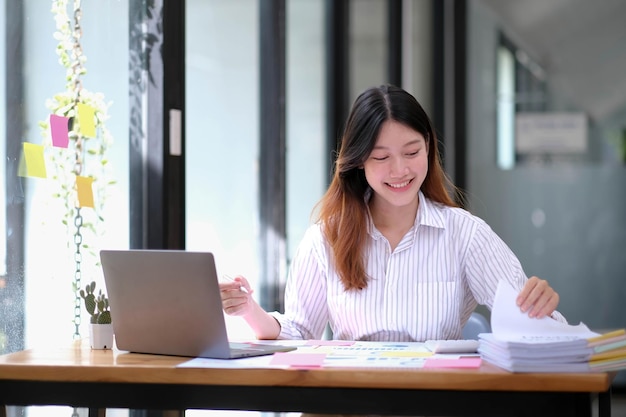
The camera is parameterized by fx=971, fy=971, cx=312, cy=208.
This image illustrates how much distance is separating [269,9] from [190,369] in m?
2.54

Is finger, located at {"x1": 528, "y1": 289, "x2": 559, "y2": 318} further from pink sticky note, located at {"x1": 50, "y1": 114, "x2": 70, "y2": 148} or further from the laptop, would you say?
pink sticky note, located at {"x1": 50, "y1": 114, "x2": 70, "y2": 148}

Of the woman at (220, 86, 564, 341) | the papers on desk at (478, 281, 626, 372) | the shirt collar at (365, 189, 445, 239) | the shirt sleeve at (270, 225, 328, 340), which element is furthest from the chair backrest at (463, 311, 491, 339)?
the papers on desk at (478, 281, 626, 372)

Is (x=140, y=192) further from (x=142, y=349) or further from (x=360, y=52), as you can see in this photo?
(x=360, y=52)

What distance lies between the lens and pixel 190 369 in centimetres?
188

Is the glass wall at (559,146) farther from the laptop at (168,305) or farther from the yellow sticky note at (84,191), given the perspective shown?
the laptop at (168,305)

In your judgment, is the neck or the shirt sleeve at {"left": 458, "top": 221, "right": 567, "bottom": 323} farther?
the neck

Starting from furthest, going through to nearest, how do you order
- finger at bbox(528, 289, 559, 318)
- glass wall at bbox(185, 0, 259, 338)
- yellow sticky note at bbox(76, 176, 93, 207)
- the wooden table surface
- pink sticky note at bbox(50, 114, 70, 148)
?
1. glass wall at bbox(185, 0, 259, 338)
2. yellow sticky note at bbox(76, 176, 93, 207)
3. pink sticky note at bbox(50, 114, 70, 148)
4. finger at bbox(528, 289, 559, 318)
5. the wooden table surface

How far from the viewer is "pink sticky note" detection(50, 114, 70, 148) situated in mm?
2482

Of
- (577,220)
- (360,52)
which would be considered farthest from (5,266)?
(577,220)

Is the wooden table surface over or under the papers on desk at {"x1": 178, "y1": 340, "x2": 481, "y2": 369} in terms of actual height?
under

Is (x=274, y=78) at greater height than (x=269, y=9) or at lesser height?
lesser

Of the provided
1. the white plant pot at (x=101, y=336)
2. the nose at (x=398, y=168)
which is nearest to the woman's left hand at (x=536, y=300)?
the nose at (x=398, y=168)

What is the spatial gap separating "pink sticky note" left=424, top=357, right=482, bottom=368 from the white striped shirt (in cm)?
55

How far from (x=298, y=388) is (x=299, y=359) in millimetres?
128
